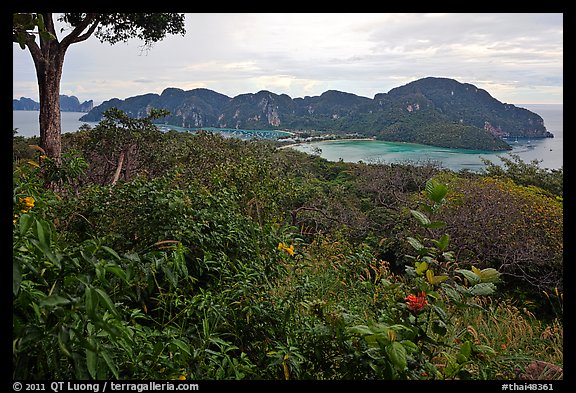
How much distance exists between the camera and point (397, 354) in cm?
109

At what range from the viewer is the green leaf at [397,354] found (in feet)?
3.56

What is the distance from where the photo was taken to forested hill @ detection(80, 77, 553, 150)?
724cm

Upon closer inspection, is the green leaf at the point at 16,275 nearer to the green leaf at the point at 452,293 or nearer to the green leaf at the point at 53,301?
the green leaf at the point at 53,301

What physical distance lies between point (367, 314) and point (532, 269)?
5881mm

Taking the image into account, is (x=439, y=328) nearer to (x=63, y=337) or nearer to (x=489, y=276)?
(x=489, y=276)

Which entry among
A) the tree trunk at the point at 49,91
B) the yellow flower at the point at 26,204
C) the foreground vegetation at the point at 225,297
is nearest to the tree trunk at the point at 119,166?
the tree trunk at the point at 49,91

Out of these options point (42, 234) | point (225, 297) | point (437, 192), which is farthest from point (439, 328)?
point (42, 234)

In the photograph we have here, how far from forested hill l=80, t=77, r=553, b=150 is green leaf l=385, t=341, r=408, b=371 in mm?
5768

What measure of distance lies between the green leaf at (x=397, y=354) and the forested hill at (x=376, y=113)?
5.77 metres

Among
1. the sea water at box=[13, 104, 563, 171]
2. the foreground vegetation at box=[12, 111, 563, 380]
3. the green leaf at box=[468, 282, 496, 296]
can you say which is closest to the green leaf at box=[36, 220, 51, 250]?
the foreground vegetation at box=[12, 111, 563, 380]

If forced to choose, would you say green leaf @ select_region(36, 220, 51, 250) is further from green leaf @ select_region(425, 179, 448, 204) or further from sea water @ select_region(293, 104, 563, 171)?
sea water @ select_region(293, 104, 563, 171)

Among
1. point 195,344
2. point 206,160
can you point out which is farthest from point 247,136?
point 195,344

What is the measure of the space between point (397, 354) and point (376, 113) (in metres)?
14.4

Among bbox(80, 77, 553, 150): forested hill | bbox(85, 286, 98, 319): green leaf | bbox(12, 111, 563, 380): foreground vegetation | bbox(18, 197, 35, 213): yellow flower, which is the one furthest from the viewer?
bbox(80, 77, 553, 150): forested hill
